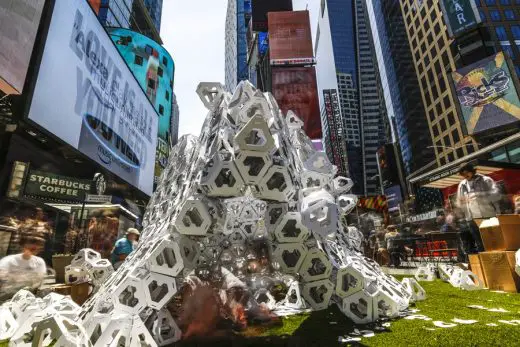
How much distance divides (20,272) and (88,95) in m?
12.8

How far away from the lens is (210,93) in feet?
13.0

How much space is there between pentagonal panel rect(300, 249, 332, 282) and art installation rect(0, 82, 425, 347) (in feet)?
0.04

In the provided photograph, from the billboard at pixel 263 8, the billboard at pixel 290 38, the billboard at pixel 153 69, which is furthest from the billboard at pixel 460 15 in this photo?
the billboard at pixel 153 69

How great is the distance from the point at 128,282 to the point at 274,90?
41.5 metres

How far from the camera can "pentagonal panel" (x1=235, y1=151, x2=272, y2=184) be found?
2.94m

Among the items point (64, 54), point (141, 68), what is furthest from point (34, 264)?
point (141, 68)

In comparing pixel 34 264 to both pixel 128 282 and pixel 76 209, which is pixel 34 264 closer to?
pixel 128 282

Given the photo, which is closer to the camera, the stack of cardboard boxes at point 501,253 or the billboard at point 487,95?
the stack of cardboard boxes at point 501,253

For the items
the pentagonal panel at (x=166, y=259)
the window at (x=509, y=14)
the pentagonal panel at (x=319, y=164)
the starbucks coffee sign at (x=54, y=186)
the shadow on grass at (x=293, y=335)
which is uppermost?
the window at (x=509, y=14)

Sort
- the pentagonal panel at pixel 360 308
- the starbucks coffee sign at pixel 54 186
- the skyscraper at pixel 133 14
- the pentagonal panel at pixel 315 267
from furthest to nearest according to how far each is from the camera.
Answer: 1. the skyscraper at pixel 133 14
2. the starbucks coffee sign at pixel 54 186
3. the pentagonal panel at pixel 360 308
4. the pentagonal panel at pixel 315 267

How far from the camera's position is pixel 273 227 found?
10.8ft

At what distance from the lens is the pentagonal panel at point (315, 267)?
3.48m

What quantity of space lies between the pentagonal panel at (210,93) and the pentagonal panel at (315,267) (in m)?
2.34

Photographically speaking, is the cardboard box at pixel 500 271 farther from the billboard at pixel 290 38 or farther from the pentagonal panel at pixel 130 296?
the billboard at pixel 290 38
